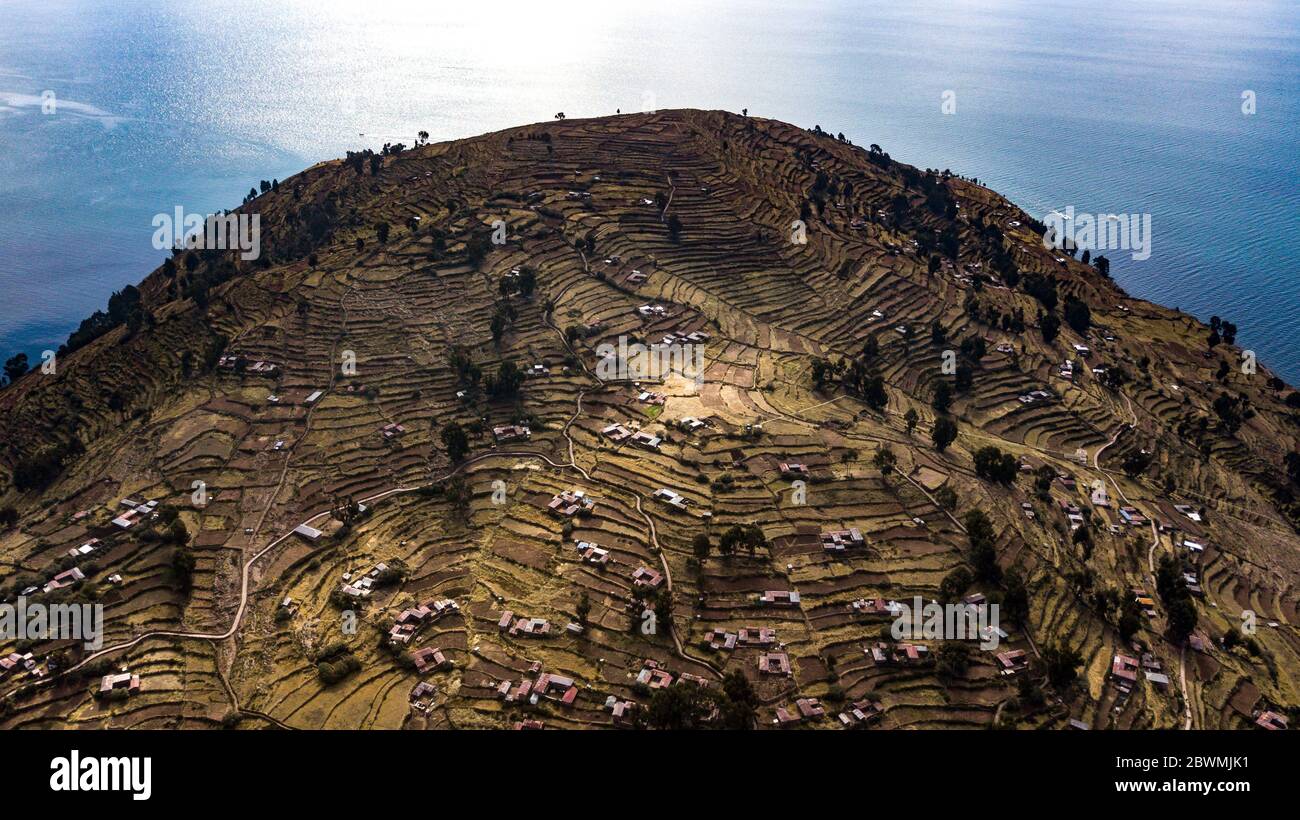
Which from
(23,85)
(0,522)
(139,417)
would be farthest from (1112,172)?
(23,85)

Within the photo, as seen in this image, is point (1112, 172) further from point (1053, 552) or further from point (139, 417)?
→ point (139, 417)

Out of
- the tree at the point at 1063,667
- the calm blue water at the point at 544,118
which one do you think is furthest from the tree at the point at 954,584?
the calm blue water at the point at 544,118

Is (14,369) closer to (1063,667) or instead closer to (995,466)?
(995,466)

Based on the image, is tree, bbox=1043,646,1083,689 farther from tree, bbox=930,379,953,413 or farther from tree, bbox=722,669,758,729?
tree, bbox=930,379,953,413

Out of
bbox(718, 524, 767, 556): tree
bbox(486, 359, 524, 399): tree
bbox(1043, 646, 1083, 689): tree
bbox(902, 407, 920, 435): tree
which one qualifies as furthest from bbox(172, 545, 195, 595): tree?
bbox(902, 407, 920, 435): tree

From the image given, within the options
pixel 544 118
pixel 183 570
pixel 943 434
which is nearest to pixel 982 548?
pixel 943 434

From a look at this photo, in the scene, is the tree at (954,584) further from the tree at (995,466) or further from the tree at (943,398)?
the tree at (943,398)
